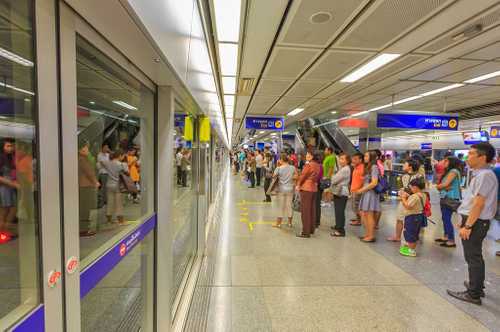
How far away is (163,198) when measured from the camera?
6.45ft

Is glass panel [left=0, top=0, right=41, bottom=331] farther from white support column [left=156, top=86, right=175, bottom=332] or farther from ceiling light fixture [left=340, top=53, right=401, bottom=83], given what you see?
ceiling light fixture [left=340, top=53, right=401, bottom=83]

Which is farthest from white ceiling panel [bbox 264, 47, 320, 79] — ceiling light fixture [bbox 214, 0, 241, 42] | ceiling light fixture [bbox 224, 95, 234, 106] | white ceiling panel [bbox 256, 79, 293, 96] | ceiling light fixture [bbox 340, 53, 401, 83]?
ceiling light fixture [bbox 224, 95, 234, 106]

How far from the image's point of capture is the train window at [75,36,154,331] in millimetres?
1446

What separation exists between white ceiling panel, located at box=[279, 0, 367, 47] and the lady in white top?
2427mm

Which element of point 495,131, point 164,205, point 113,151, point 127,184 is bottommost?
point 164,205

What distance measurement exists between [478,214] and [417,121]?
4.40 m

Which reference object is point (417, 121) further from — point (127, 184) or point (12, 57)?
point (12, 57)

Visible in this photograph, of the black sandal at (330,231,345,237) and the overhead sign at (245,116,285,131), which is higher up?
the overhead sign at (245,116,285,131)

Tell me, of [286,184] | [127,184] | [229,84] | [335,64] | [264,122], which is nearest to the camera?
[127,184]

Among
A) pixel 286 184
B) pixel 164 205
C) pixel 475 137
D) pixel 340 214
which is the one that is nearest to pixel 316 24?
pixel 164 205

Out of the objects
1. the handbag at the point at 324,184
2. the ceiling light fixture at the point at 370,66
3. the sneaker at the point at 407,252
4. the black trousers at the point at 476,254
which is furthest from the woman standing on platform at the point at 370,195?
the black trousers at the point at 476,254

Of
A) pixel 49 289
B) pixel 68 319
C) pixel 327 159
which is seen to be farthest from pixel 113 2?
pixel 327 159

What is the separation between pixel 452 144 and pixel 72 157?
1701 cm

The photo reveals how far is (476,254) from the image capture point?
2.75 m
